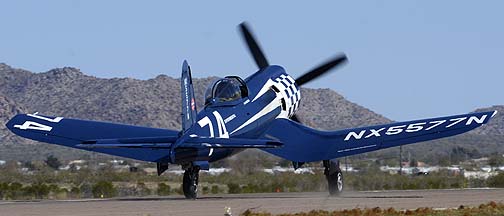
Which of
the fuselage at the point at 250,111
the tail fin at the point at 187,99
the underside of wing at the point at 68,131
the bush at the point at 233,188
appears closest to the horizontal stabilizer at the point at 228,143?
the fuselage at the point at 250,111

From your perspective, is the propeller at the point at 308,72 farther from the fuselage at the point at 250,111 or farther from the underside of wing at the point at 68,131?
the underside of wing at the point at 68,131

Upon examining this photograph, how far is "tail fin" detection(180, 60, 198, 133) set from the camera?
3709 centimetres

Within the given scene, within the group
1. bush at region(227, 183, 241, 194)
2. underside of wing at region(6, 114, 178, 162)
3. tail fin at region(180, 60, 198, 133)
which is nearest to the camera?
tail fin at region(180, 60, 198, 133)

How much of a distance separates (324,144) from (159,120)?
135 meters

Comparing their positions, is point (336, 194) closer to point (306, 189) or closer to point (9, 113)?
point (306, 189)

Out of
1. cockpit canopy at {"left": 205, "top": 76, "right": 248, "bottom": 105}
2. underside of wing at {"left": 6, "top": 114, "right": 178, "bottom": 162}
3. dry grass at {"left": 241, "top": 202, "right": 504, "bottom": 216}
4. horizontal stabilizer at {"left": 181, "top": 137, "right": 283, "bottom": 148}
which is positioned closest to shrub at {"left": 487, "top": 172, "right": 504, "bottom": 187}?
cockpit canopy at {"left": 205, "top": 76, "right": 248, "bottom": 105}

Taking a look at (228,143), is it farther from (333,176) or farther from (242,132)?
(333,176)

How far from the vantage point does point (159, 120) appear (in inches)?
7013

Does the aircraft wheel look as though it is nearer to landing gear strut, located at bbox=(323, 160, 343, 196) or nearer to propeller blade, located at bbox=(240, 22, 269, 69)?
landing gear strut, located at bbox=(323, 160, 343, 196)

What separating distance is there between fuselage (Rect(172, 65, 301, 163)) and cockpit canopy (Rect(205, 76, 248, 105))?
15 cm

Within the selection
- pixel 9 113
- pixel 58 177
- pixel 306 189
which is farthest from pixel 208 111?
pixel 9 113

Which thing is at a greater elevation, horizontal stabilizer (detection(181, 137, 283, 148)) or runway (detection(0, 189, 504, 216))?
horizontal stabilizer (detection(181, 137, 283, 148))

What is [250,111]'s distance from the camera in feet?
140

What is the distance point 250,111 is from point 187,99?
5698 mm
